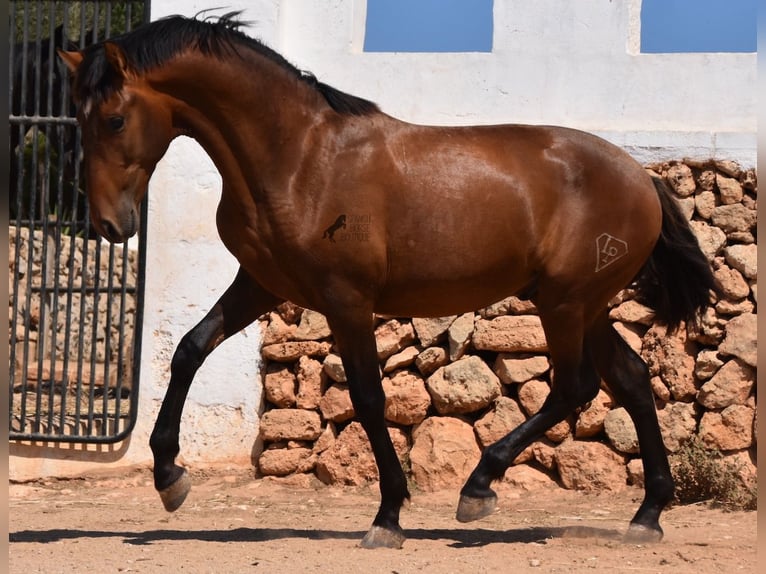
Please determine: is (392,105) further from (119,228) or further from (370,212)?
(119,228)

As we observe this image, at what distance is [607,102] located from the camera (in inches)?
289

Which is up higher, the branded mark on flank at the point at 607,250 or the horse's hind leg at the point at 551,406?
the branded mark on flank at the point at 607,250

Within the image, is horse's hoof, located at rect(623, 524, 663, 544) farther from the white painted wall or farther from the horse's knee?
the white painted wall

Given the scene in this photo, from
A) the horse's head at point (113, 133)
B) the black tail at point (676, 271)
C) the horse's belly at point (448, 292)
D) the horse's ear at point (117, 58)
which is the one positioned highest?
the horse's ear at point (117, 58)

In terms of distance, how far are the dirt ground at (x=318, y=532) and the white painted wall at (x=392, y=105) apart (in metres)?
0.39

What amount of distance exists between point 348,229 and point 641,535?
2047 mm

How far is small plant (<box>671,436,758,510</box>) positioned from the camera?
669 cm

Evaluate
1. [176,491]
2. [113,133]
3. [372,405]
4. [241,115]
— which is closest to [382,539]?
[372,405]

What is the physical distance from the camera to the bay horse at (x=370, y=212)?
16.6 feet

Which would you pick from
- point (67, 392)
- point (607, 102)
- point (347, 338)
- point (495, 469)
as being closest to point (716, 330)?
point (607, 102)

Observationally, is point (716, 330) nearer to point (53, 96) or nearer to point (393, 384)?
point (393, 384)

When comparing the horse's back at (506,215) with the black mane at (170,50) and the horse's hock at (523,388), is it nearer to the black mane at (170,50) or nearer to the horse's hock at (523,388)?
the black mane at (170,50)

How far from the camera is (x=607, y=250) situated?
5457mm

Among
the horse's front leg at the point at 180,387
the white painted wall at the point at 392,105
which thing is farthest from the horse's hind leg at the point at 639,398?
the white painted wall at the point at 392,105
